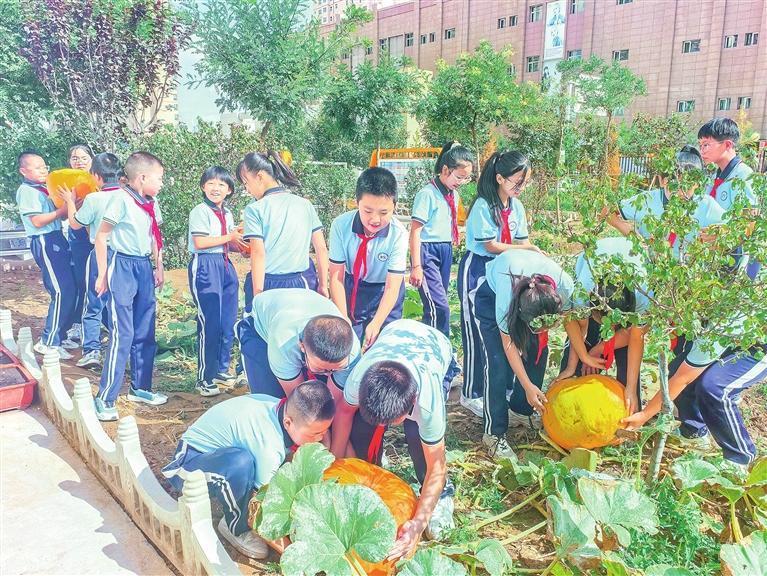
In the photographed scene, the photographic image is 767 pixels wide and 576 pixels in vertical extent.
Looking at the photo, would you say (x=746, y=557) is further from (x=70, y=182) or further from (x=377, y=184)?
(x=70, y=182)

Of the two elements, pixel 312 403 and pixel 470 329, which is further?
pixel 470 329

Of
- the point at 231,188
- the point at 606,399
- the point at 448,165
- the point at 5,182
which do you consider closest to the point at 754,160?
the point at 606,399

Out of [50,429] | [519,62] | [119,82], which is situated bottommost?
[50,429]

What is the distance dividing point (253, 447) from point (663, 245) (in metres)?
2.02

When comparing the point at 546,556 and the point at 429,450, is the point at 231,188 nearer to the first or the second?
the point at 429,450

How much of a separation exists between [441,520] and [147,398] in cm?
267

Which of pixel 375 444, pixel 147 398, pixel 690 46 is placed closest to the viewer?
pixel 375 444

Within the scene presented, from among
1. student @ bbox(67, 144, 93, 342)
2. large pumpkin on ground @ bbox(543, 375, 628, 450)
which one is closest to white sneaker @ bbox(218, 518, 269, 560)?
large pumpkin on ground @ bbox(543, 375, 628, 450)

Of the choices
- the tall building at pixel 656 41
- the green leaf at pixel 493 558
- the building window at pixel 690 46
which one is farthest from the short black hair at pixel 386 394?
the building window at pixel 690 46

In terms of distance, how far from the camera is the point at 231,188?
5.01 m

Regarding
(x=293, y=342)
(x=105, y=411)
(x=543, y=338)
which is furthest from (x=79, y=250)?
(x=543, y=338)

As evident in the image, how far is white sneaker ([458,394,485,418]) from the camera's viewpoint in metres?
4.25

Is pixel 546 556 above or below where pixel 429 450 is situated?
below

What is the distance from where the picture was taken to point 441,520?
2891 millimetres
